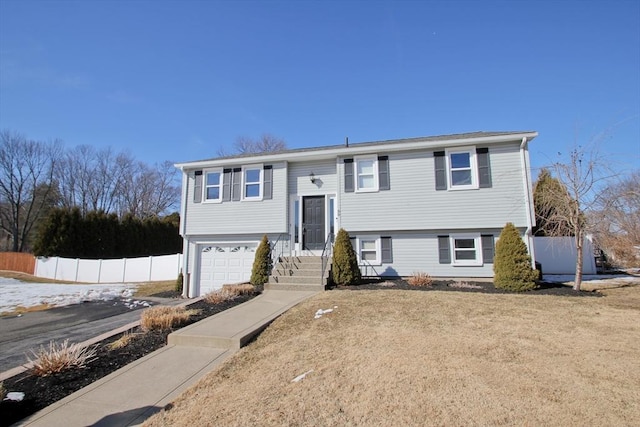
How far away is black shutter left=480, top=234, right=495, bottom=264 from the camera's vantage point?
1126 cm

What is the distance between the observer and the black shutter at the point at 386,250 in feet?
39.7

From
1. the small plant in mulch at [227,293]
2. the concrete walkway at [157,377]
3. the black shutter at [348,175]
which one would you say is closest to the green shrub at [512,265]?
the black shutter at [348,175]

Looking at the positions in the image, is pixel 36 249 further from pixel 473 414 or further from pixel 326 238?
pixel 473 414

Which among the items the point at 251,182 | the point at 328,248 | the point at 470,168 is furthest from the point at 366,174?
the point at 251,182

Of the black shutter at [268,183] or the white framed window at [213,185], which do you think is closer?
the black shutter at [268,183]

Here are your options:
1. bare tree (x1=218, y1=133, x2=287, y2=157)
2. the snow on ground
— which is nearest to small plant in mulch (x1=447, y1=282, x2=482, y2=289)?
the snow on ground

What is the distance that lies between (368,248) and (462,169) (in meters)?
4.51

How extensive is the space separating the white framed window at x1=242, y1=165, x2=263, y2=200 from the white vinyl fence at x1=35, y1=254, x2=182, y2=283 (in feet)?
28.2

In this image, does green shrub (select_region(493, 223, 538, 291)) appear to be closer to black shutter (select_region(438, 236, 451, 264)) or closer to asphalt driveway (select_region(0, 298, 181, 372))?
black shutter (select_region(438, 236, 451, 264))

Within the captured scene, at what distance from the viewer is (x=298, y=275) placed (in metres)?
10.8

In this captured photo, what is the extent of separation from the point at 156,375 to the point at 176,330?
182 cm

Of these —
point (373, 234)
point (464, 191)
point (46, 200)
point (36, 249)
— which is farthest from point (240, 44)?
point (46, 200)

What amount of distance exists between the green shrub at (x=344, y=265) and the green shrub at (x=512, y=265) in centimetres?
429

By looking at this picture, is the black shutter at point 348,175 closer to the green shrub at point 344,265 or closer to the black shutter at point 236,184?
the green shrub at point 344,265
